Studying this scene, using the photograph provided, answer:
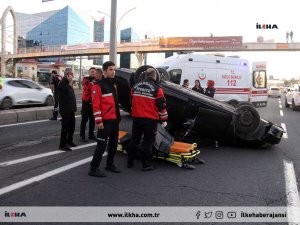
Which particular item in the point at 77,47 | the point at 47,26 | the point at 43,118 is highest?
the point at 47,26

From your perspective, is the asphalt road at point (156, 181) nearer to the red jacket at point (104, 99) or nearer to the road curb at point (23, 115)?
the red jacket at point (104, 99)

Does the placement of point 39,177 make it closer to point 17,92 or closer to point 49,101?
point 17,92

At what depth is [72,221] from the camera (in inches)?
147

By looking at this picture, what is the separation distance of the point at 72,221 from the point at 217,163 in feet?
11.4

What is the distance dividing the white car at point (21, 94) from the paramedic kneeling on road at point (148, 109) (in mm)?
9467

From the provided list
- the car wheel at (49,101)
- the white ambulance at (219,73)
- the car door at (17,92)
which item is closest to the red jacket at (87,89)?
the white ambulance at (219,73)

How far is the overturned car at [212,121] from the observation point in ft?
24.6

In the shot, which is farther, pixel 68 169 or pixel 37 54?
pixel 37 54

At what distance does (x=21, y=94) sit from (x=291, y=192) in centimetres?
1223

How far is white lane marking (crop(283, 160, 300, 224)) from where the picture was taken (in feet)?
13.4

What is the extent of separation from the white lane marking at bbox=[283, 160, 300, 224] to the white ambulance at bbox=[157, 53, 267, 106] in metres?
8.24

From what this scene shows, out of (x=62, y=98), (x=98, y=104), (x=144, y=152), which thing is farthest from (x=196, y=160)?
(x=62, y=98)

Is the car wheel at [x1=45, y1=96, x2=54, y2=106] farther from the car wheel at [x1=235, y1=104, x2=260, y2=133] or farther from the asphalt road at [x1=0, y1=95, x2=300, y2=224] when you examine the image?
the car wheel at [x1=235, y1=104, x2=260, y2=133]

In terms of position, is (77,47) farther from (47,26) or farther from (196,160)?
(196,160)
